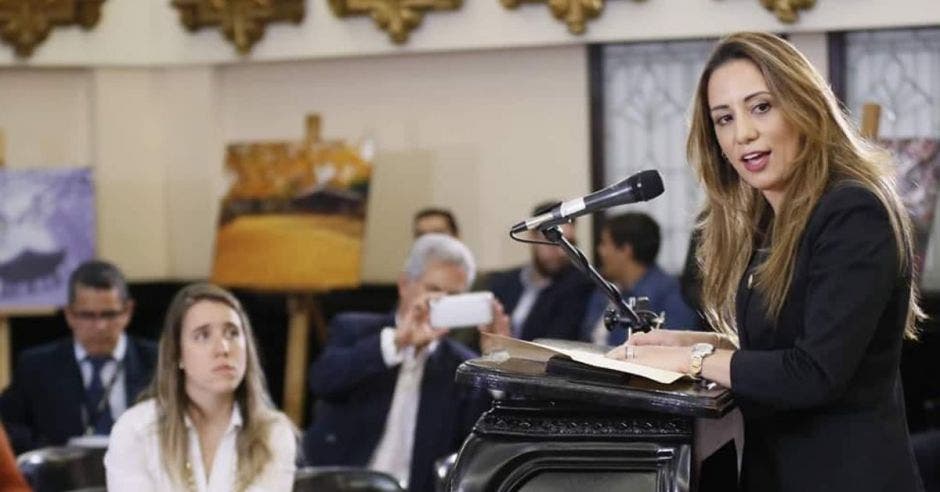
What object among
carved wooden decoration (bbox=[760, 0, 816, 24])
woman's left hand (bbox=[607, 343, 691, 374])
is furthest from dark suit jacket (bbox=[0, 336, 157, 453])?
woman's left hand (bbox=[607, 343, 691, 374])

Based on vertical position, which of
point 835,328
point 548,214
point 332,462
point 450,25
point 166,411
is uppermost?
point 450,25

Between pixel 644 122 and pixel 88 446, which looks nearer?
pixel 88 446

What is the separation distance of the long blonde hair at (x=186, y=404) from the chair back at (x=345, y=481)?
0.11 meters

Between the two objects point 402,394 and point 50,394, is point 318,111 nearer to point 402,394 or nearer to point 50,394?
point 50,394

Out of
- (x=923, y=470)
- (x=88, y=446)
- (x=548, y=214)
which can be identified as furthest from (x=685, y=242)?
(x=548, y=214)

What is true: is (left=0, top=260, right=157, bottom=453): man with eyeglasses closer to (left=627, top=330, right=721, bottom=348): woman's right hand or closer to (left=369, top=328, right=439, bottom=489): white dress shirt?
(left=369, top=328, right=439, bottom=489): white dress shirt

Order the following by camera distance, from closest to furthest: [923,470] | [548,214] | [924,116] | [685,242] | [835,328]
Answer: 1. [835,328]
2. [548,214]
3. [923,470]
4. [924,116]
5. [685,242]

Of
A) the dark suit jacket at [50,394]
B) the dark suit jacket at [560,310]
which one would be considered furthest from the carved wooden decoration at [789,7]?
the dark suit jacket at [50,394]

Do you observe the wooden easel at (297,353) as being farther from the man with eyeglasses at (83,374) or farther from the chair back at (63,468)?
the chair back at (63,468)

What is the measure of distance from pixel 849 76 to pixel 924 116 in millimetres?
411

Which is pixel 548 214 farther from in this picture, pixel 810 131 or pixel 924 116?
pixel 924 116

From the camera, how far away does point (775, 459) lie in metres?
2.59

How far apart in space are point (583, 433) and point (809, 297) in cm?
39

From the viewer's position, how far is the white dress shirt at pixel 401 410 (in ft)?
17.8
